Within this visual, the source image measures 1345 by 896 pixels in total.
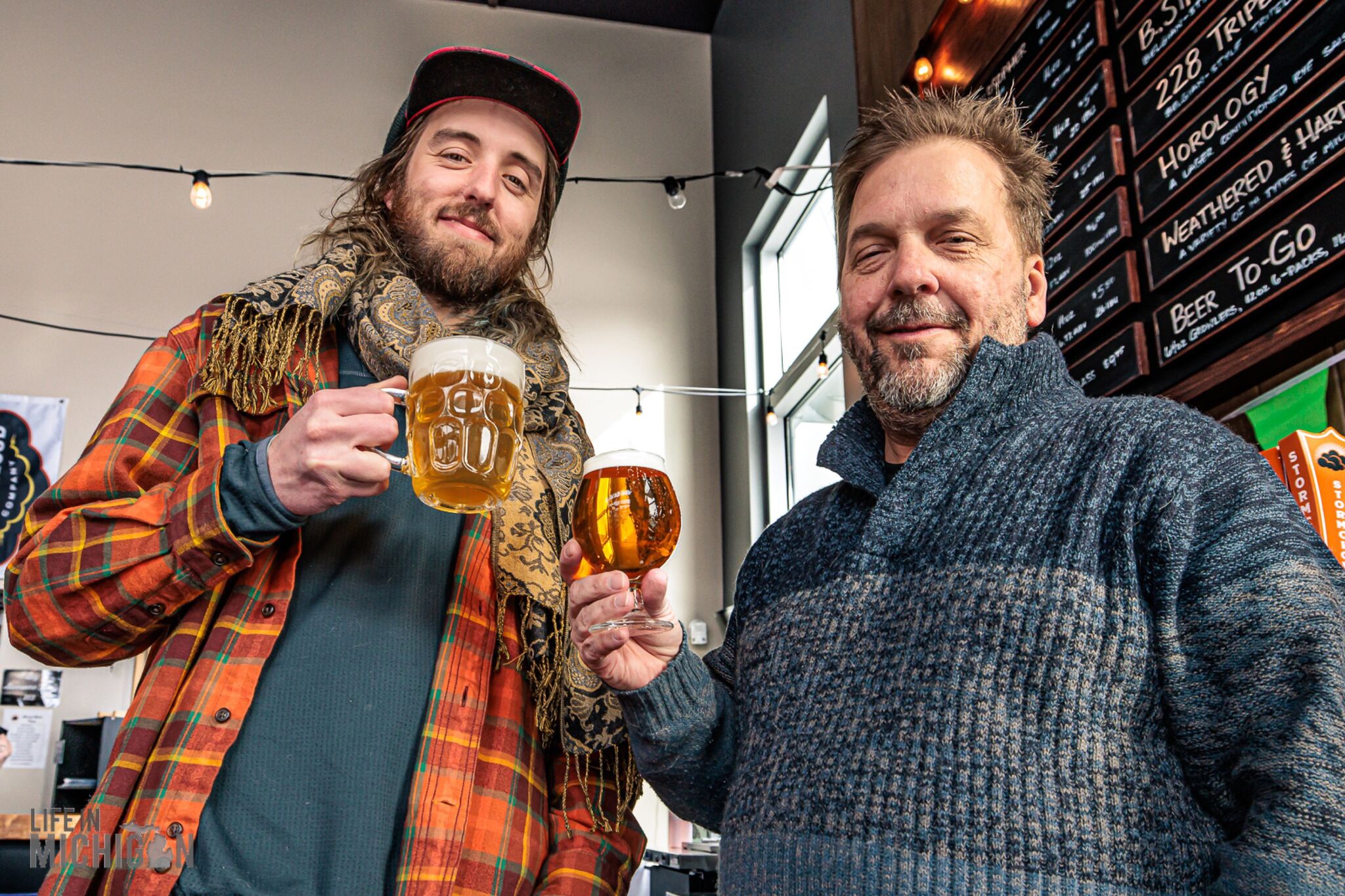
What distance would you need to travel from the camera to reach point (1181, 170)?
2.00 metres

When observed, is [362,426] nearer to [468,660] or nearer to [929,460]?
[468,660]

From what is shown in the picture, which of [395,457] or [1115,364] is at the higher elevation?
[1115,364]

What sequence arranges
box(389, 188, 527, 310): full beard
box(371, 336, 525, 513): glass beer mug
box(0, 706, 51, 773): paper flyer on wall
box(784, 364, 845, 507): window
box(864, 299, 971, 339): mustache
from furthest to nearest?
1. box(0, 706, 51, 773): paper flyer on wall
2. box(784, 364, 845, 507): window
3. box(389, 188, 527, 310): full beard
4. box(864, 299, 971, 339): mustache
5. box(371, 336, 525, 513): glass beer mug

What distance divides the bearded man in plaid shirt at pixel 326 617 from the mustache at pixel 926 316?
49cm

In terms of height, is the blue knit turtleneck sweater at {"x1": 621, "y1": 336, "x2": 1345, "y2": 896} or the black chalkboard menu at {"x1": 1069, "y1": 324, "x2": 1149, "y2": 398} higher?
the black chalkboard menu at {"x1": 1069, "y1": 324, "x2": 1149, "y2": 398}

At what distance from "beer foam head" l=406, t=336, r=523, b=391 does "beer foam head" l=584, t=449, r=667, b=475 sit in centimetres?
14

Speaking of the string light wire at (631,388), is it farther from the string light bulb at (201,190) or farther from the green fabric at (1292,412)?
the green fabric at (1292,412)

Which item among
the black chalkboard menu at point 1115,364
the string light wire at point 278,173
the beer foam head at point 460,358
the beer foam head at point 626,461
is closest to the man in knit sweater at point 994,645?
the beer foam head at point 626,461

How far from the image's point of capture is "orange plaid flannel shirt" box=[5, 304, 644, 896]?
43.7 inches

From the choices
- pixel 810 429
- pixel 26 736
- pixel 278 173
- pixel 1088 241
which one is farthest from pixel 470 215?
pixel 26 736

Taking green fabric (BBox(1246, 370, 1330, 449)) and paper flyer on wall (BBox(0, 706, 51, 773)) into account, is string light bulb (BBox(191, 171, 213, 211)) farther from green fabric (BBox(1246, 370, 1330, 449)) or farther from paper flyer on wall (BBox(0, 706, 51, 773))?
green fabric (BBox(1246, 370, 1330, 449))

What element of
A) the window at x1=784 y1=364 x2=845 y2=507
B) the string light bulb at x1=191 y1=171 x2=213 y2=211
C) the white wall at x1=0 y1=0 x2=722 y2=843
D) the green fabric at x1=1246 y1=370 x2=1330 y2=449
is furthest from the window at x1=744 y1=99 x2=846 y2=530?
the green fabric at x1=1246 y1=370 x2=1330 y2=449

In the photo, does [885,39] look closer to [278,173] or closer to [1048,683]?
[1048,683]

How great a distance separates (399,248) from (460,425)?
1.84 feet
